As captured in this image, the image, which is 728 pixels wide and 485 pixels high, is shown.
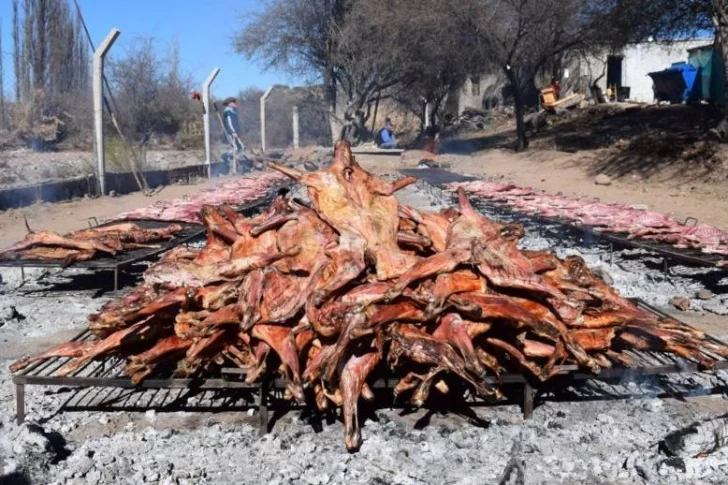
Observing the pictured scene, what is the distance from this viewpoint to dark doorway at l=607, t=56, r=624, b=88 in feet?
122

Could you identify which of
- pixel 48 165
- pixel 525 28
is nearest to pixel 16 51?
pixel 48 165

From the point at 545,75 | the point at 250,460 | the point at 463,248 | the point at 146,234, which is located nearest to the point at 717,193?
the point at 146,234

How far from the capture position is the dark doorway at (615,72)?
122ft

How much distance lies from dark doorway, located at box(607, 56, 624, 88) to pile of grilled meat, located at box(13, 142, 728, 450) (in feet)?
120

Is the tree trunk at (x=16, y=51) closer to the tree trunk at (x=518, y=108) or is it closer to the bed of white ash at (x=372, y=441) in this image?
the tree trunk at (x=518, y=108)

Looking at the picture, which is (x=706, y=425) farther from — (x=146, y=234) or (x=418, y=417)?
(x=146, y=234)

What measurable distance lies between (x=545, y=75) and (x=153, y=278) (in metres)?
37.8

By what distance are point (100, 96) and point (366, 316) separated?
41.6 feet

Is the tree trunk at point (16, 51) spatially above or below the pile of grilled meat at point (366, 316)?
above

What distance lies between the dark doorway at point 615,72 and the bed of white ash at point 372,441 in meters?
36.2

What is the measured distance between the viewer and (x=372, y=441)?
135 inches

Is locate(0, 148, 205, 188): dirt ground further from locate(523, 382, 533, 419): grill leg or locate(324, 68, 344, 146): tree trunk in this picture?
locate(523, 382, 533, 419): grill leg

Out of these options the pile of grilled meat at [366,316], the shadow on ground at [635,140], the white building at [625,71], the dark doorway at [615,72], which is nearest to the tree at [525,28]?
the shadow on ground at [635,140]

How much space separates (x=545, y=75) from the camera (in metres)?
38.6
